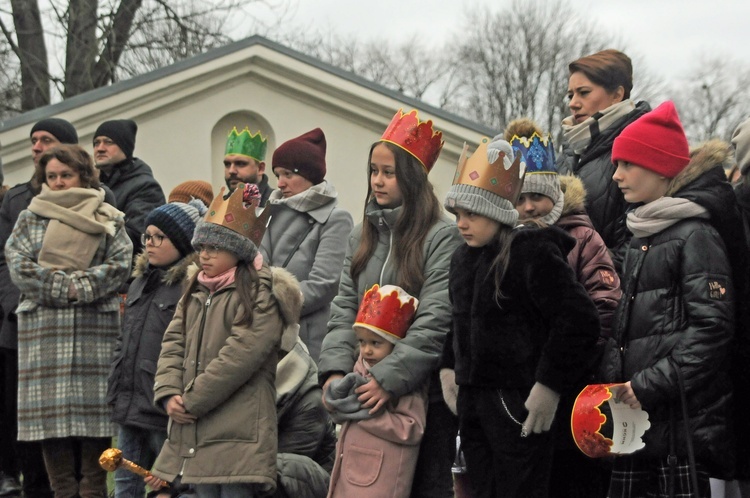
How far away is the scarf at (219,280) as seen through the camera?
5652 millimetres

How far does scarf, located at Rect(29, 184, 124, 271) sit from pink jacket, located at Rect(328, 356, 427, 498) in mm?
2531

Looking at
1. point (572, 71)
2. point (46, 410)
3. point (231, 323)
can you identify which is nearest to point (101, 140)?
point (46, 410)

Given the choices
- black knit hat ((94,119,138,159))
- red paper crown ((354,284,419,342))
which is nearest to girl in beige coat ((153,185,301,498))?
red paper crown ((354,284,419,342))

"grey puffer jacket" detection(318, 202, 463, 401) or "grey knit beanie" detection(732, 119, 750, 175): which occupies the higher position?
"grey knit beanie" detection(732, 119, 750, 175)

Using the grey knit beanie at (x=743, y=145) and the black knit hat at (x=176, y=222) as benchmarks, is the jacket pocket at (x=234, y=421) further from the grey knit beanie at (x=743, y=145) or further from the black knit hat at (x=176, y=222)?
the grey knit beanie at (x=743, y=145)

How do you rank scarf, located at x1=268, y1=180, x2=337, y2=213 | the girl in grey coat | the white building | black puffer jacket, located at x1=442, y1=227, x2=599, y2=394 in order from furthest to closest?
the white building → scarf, located at x1=268, y1=180, x2=337, y2=213 → the girl in grey coat → black puffer jacket, located at x1=442, y1=227, x2=599, y2=394

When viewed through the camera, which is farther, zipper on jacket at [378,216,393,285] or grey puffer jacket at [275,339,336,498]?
grey puffer jacket at [275,339,336,498]

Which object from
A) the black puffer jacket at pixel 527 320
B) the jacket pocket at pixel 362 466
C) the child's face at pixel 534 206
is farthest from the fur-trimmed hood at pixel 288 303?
the child's face at pixel 534 206

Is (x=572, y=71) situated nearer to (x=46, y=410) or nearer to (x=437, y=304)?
(x=437, y=304)

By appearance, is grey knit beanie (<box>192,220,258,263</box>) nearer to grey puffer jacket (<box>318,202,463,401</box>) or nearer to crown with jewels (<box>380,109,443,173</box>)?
grey puffer jacket (<box>318,202,463,401</box>)

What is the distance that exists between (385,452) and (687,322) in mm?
1437

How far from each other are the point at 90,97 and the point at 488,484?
12.3 meters

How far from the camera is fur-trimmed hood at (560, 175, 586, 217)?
5.19 metres

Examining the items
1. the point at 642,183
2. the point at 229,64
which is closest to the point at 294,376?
the point at 642,183
